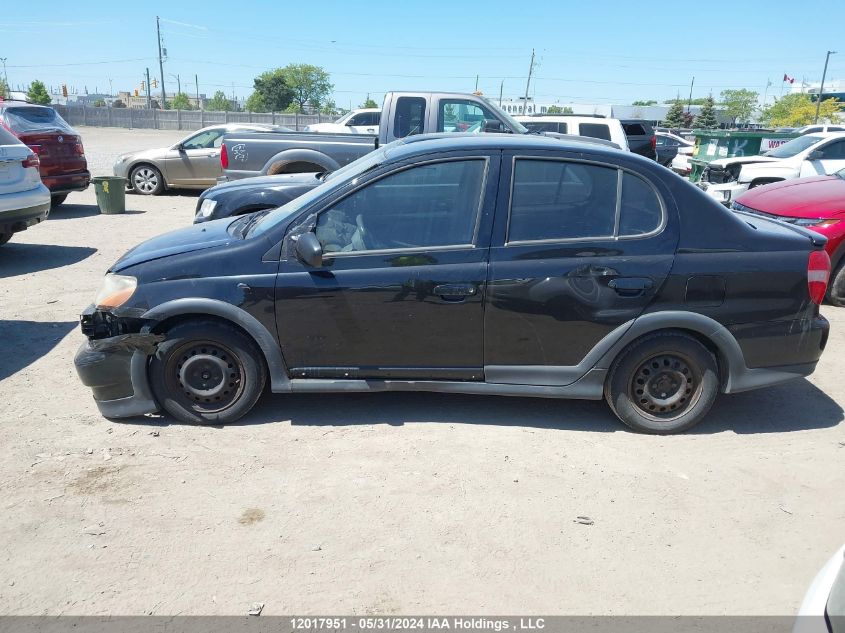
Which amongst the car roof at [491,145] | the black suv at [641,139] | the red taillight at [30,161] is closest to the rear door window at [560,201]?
the car roof at [491,145]

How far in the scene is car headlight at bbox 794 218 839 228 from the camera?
7.07 m

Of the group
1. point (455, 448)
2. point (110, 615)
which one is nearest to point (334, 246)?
point (455, 448)

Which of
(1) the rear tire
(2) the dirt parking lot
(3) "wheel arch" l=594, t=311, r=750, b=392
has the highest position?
(3) "wheel arch" l=594, t=311, r=750, b=392

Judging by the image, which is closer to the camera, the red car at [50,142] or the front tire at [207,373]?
the front tire at [207,373]

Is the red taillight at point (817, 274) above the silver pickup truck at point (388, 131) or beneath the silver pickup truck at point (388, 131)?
beneath

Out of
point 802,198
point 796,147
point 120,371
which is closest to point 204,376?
point 120,371

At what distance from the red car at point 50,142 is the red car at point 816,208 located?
10.5 m

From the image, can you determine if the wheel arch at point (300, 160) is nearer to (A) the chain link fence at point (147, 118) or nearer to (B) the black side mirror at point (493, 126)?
(B) the black side mirror at point (493, 126)

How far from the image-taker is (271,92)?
350 feet

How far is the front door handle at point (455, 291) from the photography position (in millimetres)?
4133

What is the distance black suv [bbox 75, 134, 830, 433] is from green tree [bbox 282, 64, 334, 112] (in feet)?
387

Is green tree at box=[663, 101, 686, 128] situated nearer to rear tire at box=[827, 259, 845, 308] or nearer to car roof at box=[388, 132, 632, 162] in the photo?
rear tire at box=[827, 259, 845, 308]

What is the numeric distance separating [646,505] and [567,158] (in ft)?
6.91

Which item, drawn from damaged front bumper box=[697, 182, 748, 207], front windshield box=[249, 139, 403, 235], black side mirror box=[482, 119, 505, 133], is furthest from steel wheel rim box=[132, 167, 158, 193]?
front windshield box=[249, 139, 403, 235]
